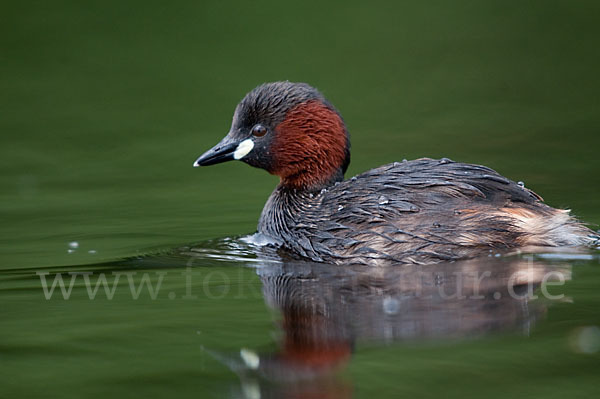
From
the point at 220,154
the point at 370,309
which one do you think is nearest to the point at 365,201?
the point at 220,154

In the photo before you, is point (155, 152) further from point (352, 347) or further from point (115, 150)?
point (352, 347)

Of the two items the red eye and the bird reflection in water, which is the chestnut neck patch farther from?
the bird reflection in water

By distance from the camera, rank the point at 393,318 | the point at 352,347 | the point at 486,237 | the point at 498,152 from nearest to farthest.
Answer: the point at 352,347 → the point at 393,318 → the point at 486,237 → the point at 498,152

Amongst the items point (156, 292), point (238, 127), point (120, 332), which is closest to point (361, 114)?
point (238, 127)

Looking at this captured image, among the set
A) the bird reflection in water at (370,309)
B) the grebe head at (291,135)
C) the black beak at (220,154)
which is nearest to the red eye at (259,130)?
the grebe head at (291,135)

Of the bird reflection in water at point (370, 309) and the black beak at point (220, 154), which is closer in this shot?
the bird reflection in water at point (370, 309)

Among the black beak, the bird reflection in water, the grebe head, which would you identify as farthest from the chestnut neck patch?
the bird reflection in water

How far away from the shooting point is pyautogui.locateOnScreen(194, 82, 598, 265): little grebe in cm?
654

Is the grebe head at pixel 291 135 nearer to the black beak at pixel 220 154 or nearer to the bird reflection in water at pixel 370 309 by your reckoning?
the black beak at pixel 220 154

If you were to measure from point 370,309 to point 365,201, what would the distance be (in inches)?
60.6

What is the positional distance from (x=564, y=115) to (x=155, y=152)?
4.75m

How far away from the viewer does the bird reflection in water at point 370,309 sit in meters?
4.45

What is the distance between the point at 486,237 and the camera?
6.51m

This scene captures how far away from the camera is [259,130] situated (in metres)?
7.50
